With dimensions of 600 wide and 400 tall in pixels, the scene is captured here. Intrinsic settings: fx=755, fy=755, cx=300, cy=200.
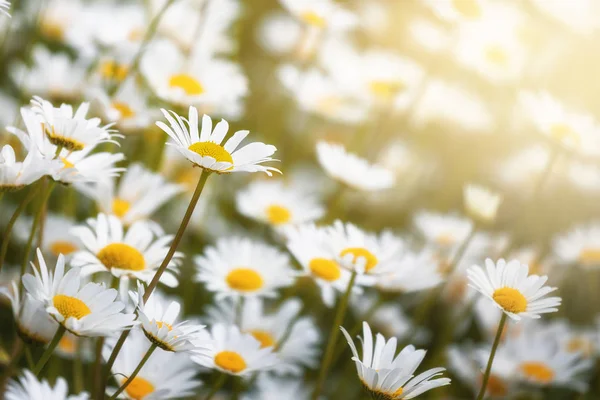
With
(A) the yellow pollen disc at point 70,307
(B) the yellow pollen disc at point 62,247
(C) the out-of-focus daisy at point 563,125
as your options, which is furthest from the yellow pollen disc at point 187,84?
(C) the out-of-focus daisy at point 563,125

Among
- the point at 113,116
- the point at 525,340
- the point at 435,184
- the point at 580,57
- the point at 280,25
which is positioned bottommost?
the point at 525,340

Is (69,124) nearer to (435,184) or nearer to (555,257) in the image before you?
(555,257)

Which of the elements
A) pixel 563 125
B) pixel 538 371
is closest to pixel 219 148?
pixel 538 371

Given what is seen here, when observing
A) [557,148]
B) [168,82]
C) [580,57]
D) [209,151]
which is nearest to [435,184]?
[557,148]

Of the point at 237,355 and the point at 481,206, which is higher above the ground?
the point at 481,206

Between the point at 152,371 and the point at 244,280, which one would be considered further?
the point at 244,280

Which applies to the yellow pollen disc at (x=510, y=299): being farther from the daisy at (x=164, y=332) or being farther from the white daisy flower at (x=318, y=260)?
Result: the daisy at (x=164, y=332)

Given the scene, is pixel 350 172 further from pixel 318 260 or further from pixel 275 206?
pixel 318 260
